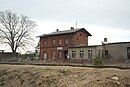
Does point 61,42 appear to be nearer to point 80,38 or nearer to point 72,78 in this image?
point 80,38

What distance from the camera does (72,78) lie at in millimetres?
14133

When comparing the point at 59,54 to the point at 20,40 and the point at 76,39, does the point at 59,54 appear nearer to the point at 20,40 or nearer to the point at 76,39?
the point at 76,39

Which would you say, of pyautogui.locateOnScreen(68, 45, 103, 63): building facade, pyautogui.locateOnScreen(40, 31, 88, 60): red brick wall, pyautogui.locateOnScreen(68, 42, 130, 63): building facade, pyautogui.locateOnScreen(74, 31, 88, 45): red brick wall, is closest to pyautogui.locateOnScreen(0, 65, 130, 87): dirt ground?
pyautogui.locateOnScreen(68, 42, 130, 63): building facade

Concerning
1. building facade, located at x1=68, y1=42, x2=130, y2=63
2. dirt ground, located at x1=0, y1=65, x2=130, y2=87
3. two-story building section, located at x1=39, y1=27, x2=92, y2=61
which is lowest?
dirt ground, located at x1=0, y1=65, x2=130, y2=87

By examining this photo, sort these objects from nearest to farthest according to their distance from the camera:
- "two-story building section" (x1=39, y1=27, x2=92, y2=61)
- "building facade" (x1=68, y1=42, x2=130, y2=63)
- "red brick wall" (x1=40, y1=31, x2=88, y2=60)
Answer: "building facade" (x1=68, y1=42, x2=130, y2=63) → "two-story building section" (x1=39, y1=27, x2=92, y2=61) → "red brick wall" (x1=40, y1=31, x2=88, y2=60)

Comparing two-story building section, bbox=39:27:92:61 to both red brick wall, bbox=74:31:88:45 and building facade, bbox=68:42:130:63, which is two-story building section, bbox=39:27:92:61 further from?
building facade, bbox=68:42:130:63

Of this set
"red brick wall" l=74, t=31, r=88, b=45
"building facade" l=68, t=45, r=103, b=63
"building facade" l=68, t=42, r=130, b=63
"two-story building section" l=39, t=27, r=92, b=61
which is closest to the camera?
"building facade" l=68, t=42, r=130, b=63

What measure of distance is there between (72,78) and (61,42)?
41.6 metres

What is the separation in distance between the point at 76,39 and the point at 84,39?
135 inches

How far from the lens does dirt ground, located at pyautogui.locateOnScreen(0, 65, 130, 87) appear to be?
477 inches

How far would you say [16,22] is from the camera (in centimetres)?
6562

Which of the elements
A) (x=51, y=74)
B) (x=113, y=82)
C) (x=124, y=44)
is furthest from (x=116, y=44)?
(x=113, y=82)

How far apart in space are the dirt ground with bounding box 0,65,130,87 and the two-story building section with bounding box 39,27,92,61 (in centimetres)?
3248

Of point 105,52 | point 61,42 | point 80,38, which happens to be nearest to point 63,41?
point 61,42
